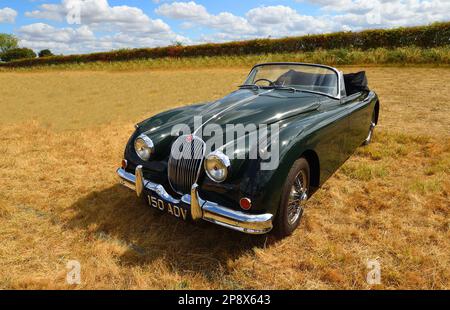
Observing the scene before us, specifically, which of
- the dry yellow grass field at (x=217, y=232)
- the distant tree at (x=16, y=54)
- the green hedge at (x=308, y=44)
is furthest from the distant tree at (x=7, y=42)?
the dry yellow grass field at (x=217, y=232)

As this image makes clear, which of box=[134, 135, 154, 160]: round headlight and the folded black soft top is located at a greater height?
the folded black soft top

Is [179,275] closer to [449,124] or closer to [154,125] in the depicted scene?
[154,125]

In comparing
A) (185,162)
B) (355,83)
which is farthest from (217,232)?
(355,83)

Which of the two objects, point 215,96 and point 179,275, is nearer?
point 179,275

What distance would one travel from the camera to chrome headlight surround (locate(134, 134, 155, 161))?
10.7 ft

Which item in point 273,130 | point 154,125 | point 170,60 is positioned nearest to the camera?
point 273,130

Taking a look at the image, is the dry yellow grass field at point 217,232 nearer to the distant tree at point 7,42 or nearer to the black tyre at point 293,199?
the black tyre at point 293,199

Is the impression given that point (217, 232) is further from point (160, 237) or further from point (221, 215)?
point (221, 215)

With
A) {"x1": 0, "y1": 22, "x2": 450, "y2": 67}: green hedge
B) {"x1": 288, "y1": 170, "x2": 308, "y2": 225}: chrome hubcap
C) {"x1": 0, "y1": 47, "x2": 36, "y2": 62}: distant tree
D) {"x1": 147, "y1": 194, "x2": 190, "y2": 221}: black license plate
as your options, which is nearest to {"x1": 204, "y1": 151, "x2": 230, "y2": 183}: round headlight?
{"x1": 147, "y1": 194, "x2": 190, "y2": 221}: black license plate

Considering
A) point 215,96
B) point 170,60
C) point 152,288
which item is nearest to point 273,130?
point 152,288

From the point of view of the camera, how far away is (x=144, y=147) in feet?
10.8

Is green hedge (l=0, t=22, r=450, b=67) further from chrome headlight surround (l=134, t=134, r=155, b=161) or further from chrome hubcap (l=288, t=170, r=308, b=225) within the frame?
chrome headlight surround (l=134, t=134, r=155, b=161)

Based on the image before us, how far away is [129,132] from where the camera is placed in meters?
6.99
